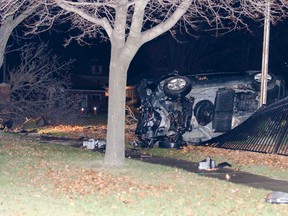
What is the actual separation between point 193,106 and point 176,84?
0.99m

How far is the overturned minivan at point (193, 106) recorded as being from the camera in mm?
20922

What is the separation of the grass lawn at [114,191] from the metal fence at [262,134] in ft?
14.4

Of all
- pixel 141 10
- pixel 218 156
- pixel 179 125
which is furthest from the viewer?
pixel 179 125

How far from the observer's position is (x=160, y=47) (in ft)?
173

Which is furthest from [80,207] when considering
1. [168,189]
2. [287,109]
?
[287,109]

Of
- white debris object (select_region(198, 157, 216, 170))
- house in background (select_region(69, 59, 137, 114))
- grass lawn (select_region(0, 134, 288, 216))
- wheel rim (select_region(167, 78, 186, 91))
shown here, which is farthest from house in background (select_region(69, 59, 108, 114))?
grass lawn (select_region(0, 134, 288, 216))

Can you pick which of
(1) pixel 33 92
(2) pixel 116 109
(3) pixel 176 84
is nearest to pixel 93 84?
(1) pixel 33 92

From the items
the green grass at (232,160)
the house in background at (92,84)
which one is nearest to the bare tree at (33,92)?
the green grass at (232,160)

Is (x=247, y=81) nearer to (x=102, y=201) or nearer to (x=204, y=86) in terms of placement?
(x=204, y=86)

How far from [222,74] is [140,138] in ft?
11.1

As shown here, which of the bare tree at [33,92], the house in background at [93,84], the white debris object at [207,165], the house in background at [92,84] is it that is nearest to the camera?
the white debris object at [207,165]

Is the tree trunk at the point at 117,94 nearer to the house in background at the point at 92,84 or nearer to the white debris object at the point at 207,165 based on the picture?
the white debris object at the point at 207,165

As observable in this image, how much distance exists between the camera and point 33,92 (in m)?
31.0

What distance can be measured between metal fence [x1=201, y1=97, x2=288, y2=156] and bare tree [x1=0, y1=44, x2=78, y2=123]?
38.9ft
